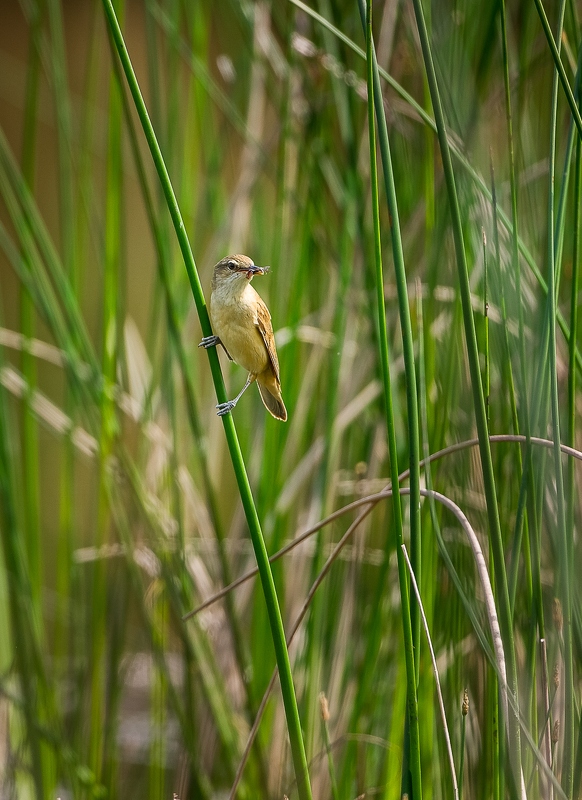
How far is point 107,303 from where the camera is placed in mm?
1172

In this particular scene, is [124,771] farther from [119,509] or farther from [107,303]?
[107,303]

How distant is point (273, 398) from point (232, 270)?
0.19 m

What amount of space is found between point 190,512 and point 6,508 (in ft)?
1.55

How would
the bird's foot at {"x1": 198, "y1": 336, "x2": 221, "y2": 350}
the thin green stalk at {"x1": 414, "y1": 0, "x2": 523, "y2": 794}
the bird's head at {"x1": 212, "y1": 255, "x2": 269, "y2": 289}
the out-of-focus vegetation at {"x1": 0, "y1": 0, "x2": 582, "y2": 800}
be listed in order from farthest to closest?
the bird's head at {"x1": 212, "y1": 255, "x2": 269, "y2": 289} < the out-of-focus vegetation at {"x1": 0, "y1": 0, "x2": 582, "y2": 800} < the bird's foot at {"x1": 198, "y1": 336, "x2": 221, "y2": 350} < the thin green stalk at {"x1": 414, "y1": 0, "x2": 523, "y2": 794}

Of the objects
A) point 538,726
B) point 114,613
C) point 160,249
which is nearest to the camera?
point 538,726

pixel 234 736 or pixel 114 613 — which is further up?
pixel 114 613

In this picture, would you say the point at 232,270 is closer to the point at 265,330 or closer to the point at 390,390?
the point at 265,330

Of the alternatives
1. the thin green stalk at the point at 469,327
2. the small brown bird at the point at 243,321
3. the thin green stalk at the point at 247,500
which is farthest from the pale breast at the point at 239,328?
the thin green stalk at the point at 469,327

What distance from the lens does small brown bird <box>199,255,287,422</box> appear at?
97 cm

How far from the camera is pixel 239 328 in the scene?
0.98m

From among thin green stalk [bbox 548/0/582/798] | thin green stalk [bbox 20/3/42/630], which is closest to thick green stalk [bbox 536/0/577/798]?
thin green stalk [bbox 548/0/582/798]

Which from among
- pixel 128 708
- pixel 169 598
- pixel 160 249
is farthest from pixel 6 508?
pixel 128 708

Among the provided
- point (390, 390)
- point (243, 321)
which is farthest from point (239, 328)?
point (390, 390)

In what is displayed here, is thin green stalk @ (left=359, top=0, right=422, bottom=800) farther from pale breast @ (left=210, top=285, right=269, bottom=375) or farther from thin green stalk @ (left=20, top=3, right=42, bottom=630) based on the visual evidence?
thin green stalk @ (left=20, top=3, right=42, bottom=630)
